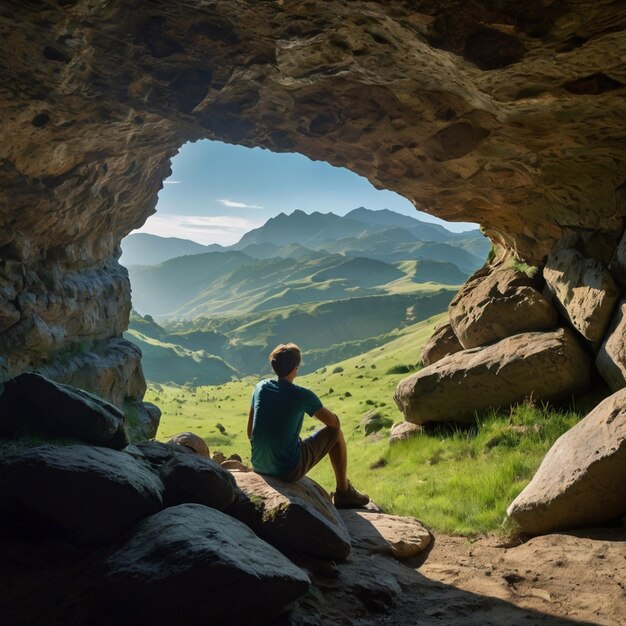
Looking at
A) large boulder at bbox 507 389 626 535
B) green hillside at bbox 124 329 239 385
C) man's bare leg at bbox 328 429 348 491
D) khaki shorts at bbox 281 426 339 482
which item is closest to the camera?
large boulder at bbox 507 389 626 535

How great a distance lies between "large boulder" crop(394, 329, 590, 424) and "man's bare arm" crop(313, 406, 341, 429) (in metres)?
7.29

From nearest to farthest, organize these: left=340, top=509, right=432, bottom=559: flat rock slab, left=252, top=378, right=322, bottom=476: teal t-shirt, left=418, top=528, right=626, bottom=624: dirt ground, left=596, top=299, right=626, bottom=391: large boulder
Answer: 1. left=418, top=528, right=626, bottom=624: dirt ground
2. left=340, top=509, right=432, bottom=559: flat rock slab
3. left=252, top=378, right=322, bottom=476: teal t-shirt
4. left=596, top=299, right=626, bottom=391: large boulder

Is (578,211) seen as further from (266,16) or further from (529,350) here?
(266,16)

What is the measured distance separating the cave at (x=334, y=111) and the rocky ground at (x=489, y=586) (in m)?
6.10

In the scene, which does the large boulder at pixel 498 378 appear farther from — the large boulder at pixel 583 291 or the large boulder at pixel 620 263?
the large boulder at pixel 620 263

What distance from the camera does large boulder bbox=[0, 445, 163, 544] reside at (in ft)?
18.3

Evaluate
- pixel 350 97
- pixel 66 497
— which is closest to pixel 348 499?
pixel 66 497

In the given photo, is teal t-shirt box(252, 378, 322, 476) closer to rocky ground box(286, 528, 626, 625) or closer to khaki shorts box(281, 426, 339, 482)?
khaki shorts box(281, 426, 339, 482)

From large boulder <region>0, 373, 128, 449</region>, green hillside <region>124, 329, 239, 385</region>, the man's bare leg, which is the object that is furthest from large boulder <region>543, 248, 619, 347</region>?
green hillside <region>124, 329, 239, 385</region>

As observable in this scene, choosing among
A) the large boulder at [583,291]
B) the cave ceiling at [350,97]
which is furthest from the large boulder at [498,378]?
the cave ceiling at [350,97]

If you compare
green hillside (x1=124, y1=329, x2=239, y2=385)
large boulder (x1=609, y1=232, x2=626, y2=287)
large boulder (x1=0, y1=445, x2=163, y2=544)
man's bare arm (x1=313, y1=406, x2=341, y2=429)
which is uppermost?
large boulder (x1=609, y1=232, x2=626, y2=287)

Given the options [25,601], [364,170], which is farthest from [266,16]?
[25,601]

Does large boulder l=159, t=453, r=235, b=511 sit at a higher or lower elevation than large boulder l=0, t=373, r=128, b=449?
lower

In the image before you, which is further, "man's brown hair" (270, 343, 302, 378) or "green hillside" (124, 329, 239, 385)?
"green hillside" (124, 329, 239, 385)
